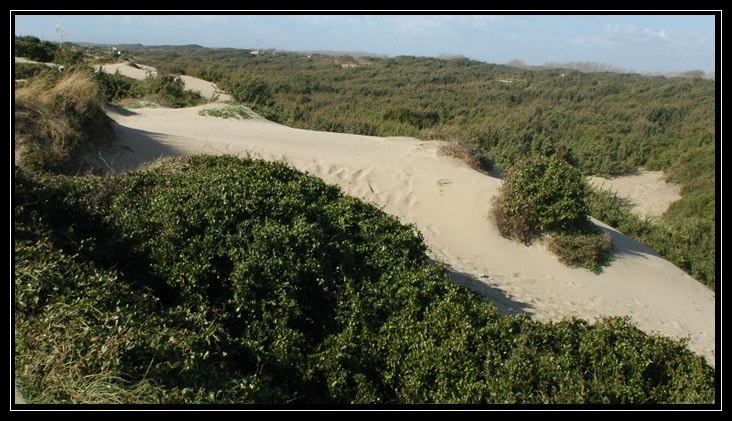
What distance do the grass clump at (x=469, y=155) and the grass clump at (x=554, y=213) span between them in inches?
107

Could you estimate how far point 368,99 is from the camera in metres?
35.1

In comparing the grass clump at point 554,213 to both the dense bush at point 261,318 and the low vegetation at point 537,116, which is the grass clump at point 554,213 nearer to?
the low vegetation at point 537,116

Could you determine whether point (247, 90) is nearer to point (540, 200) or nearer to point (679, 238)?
point (540, 200)

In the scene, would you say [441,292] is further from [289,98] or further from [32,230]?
[289,98]

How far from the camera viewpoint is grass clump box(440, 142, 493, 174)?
37.0 ft

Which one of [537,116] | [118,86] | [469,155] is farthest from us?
A: [537,116]

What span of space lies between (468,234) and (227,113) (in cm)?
981

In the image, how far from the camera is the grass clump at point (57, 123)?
7414 millimetres

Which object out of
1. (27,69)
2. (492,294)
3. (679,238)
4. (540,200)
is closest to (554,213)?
(540,200)

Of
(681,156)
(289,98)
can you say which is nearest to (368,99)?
(289,98)

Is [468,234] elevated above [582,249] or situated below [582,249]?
above

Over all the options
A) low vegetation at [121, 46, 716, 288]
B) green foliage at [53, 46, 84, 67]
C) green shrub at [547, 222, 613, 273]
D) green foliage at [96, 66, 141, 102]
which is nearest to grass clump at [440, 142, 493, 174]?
low vegetation at [121, 46, 716, 288]

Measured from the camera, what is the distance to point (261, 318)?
4.50 metres

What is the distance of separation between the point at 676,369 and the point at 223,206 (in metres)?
4.03
